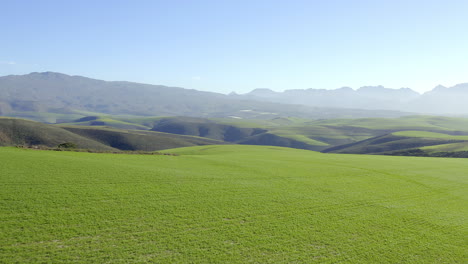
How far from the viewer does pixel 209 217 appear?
2078 cm

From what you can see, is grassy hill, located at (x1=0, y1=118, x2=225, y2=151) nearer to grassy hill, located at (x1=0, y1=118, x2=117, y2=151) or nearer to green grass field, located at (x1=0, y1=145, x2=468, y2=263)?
grassy hill, located at (x1=0, y1=118, x2=117, y2=151)

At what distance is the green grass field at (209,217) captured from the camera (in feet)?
53.6

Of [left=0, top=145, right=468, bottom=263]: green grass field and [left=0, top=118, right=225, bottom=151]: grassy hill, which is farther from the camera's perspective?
[left=0, top=118, right=225, bottom=151]: grassy hill

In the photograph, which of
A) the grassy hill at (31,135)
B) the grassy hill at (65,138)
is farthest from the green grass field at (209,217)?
the grassy hill at (65,138)

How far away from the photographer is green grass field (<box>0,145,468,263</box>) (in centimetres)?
1633

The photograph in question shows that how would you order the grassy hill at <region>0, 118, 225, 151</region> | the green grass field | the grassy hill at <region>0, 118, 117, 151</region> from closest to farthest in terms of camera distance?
the green grass field
the grassy hill at <region>0, 118, 117, 151</region>
the grassy hill at <region>0, 118, 225, 151</region>

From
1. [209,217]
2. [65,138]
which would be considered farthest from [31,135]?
[209,217]

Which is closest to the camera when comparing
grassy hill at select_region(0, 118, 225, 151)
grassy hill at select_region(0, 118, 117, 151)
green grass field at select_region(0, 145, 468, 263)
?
green grass field at select_region(0, 145, 468, 263)

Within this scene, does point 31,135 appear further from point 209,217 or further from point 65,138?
point 209,217

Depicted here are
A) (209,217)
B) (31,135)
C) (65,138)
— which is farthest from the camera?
(65,138)

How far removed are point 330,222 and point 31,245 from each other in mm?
16917

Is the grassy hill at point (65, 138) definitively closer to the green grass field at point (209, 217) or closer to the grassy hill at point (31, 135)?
the grassy hill at point (31, 135)

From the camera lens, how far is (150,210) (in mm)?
20969

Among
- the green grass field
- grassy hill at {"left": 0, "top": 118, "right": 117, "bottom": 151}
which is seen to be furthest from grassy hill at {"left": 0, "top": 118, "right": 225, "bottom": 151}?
the green grass field
